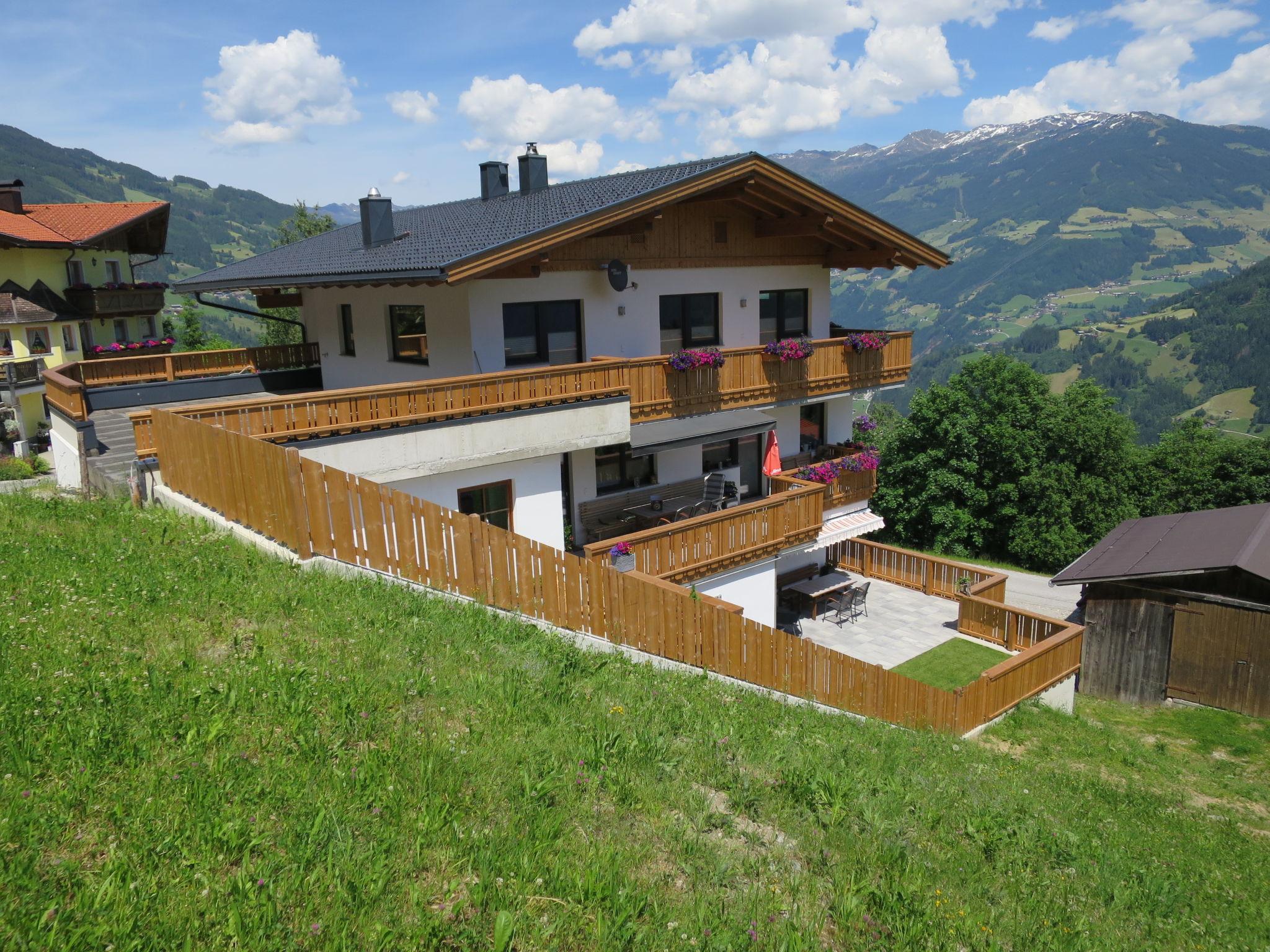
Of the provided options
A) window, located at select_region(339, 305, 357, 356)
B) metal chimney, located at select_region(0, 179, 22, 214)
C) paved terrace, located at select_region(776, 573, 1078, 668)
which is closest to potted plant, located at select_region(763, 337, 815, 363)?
paved terrace, located at select_region(776, 573, 1078, 668)

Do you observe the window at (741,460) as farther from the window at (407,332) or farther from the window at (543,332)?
the window at (407,332)

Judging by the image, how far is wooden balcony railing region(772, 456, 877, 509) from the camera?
1803 centimetres

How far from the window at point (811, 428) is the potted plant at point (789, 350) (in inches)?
163

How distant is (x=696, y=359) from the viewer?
619 inches

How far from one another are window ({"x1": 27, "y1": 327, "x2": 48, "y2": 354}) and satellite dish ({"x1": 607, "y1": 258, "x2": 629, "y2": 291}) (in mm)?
32347

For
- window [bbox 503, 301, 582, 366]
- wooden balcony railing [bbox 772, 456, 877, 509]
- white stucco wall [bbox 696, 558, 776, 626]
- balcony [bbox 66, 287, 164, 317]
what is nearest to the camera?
window [bbox 503, 301, 582, 366]

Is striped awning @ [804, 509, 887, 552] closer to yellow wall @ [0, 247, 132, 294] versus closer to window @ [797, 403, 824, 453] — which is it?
window @ [797, 403, 824, 453]

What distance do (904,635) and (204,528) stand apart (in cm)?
1457

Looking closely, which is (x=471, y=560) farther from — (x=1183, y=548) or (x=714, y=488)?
(x=1183, y=548)

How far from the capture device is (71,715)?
586cm

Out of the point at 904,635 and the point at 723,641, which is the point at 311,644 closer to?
the point at 723,641

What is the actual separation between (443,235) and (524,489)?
5.55 m

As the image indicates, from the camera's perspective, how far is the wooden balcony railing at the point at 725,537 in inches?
568

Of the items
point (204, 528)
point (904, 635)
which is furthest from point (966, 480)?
point (204, 528)
